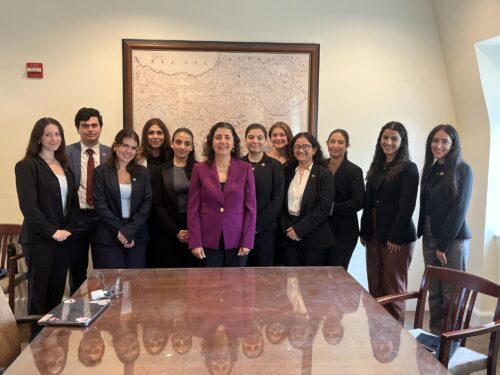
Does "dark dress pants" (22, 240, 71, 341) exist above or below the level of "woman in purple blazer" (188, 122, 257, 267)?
below

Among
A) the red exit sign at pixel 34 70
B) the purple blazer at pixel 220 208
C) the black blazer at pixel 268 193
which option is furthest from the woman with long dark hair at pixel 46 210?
the black blazer at pixel 268 193

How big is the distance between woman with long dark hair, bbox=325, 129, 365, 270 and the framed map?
Result: 80cm

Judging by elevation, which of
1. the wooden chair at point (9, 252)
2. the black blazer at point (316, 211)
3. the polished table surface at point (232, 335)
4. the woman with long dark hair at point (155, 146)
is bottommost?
the wooden chair at point (9, 252)

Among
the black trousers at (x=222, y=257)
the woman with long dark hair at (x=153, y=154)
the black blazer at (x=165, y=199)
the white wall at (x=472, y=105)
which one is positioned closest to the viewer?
the black trousers at (x=222, y=257)

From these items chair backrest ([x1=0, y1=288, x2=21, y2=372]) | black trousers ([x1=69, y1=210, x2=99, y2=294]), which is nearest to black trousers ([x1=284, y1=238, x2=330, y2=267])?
black trousers ([x1=69, y1=210, x2=99, y2=294])

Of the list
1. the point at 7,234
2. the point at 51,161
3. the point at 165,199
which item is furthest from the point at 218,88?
the point at 7,234

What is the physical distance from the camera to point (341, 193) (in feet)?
9.98

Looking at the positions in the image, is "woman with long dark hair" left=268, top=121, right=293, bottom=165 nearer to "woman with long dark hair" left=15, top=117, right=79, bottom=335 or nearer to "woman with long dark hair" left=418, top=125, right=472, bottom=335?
"woman with long dark hair" left=418, top=125, right=472, bottom=335

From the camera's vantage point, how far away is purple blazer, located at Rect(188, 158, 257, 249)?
2.64m

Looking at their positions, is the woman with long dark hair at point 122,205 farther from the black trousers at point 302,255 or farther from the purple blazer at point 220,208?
the black trousers at point 302,255

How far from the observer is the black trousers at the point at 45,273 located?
8.73ft

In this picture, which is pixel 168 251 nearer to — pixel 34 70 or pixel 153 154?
pixel 153 154

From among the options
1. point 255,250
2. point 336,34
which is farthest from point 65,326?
point 336,34

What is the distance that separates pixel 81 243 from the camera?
2.96 metres
